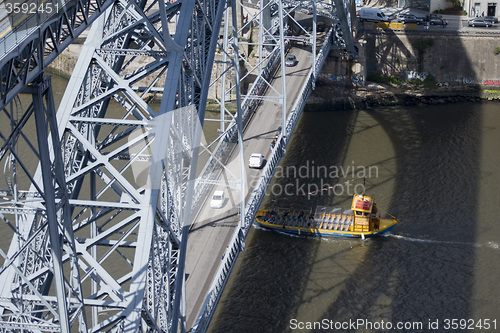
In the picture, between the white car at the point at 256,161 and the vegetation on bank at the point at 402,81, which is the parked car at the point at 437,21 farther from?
the white car at the point at 256,161

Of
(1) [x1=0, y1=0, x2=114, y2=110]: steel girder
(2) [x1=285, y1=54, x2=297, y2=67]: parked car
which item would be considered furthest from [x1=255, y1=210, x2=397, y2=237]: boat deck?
(1) [x1=0, y1=0, x2=114, y2=110]: steel girder

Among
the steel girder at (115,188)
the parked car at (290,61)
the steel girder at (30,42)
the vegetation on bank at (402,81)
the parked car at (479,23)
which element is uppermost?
the steel girder at (30,42)

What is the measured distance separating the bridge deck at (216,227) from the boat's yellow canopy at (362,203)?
603cm

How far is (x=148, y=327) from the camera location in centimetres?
2258

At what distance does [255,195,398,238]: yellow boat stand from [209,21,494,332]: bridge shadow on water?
0.52 m

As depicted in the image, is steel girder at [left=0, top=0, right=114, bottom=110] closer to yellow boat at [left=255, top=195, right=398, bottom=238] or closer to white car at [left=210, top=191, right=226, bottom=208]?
white car at [left=210, top=191, right=226, bottom=208]

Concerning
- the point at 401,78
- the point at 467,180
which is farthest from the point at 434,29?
the point at 467,180

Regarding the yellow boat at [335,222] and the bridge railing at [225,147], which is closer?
the bridge railing at [225,147]

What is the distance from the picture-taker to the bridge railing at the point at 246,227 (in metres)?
32.2

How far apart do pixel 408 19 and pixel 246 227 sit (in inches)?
1582

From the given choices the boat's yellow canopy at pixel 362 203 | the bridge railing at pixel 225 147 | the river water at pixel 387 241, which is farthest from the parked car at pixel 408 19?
the boat's yellow canopy at pixel 362 203

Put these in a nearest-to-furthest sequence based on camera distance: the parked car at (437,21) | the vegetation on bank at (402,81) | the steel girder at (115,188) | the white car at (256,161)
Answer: the steel girder at (115,188), the white car at (256,161), the vegetation on bank at (402,81), the parked car at (437,21)

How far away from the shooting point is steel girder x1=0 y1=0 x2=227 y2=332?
63.9ft

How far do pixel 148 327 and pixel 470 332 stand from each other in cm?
2046
